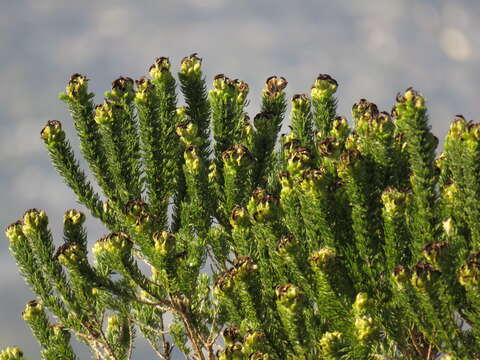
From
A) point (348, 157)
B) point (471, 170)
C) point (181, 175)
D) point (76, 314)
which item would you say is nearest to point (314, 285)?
point (348, 157)

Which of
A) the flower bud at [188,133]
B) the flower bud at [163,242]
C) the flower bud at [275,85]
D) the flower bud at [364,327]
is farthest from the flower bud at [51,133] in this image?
the flower bud at [364,327]

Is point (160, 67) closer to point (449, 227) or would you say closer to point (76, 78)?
point (76, 78)

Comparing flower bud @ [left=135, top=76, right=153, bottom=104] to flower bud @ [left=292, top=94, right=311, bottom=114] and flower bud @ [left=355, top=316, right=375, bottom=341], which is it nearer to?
flower bud @ [left=292, top=94, right=311, bottom=114]

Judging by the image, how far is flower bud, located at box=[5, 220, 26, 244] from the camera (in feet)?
28.3

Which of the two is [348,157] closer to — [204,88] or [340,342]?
[340,342]

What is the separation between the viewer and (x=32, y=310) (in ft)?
29.0

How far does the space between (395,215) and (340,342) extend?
1.25 metres

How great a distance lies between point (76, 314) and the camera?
869 cm

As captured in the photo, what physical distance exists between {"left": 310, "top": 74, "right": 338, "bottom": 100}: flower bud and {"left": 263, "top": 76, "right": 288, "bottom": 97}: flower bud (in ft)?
1.32

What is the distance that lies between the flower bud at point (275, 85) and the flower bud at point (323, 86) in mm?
401

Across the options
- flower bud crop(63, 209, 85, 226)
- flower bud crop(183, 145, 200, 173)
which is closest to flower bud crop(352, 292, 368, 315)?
flower bud crop(183, 145, 200, 173)

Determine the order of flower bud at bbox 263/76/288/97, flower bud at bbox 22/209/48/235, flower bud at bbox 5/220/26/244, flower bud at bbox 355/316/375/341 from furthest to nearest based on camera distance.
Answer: flower bud at bbox 263/76/288/97 < flower bud at bbox 5/220/26/244 < flower bud at bbox 22/209/48/235 < flower bud at bbox 355/316/375/341

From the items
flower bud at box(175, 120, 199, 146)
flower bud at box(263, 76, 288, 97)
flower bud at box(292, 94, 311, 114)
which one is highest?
flower bud at box(263, 76, 288, 97)

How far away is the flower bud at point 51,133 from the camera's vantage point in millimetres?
8469
